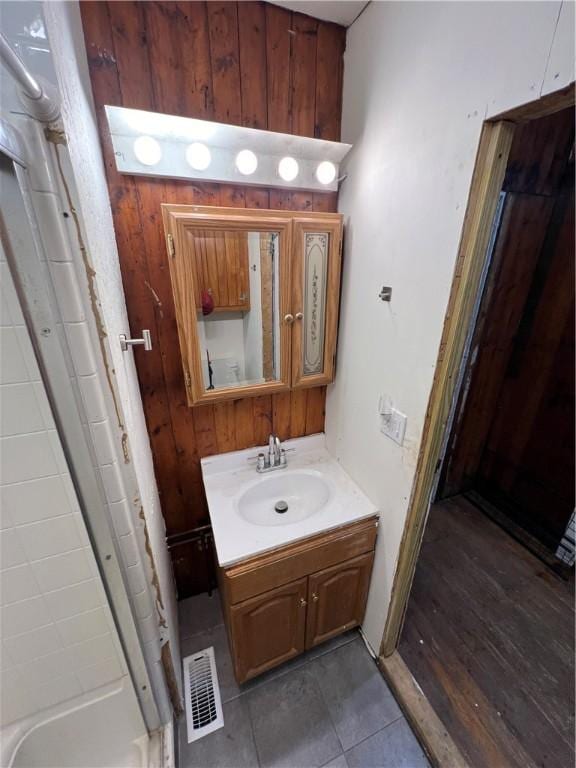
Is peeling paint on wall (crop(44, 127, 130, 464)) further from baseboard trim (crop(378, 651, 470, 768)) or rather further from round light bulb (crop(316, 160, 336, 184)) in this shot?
baseboard trim (crop(378, 651, 470, 768))

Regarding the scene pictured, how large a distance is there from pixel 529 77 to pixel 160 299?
1.12 meters

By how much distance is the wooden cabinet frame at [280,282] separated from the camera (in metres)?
1.02

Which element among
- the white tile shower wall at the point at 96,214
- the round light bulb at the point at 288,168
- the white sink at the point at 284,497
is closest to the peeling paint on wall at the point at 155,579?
the white tile shower wall at the point at 96,214

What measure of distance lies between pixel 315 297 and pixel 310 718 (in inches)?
65.2

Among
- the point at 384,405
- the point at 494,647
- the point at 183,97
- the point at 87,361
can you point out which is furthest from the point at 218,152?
the point at 494,647

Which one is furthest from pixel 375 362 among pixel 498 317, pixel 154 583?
pixel 498 317

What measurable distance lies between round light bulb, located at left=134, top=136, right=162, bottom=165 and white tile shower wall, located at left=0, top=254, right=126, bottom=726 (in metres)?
0.61

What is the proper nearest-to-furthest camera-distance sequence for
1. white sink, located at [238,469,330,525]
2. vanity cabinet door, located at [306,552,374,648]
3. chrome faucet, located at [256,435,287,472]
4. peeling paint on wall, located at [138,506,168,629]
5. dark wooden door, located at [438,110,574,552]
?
1. peeling paint on wall, located at [138,506,168,629]
2. vanity cabinet door, located at [306,552,374,648]
3. white sink, located at [238,469,330,525]
4. chrome faucet, located at [256,435,287,472]
5. dark wooden door, located at [438,110,574,552]

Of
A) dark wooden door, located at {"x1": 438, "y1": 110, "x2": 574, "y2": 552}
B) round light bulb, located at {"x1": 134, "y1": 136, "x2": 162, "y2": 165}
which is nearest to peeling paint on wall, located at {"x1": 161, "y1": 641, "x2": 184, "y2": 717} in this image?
round light bulb, located at {"x1": 134, "y1": 136, "x2": 162, "y2": 165}

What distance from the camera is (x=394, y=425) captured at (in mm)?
1062

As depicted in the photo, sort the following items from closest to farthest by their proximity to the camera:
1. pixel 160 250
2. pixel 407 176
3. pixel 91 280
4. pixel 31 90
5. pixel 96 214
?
pixel 31 90 → pixel 91 280 → pixel 96 214 → pixel 407 176 → pixel 160 250

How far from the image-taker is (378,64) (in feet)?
3.10

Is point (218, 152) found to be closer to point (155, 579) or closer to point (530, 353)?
point (155, 579)

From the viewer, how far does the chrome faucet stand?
1425 millimetres
